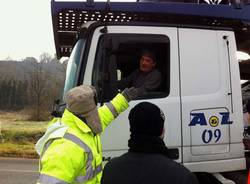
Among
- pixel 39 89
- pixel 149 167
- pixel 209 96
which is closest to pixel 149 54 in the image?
pixel 209 96

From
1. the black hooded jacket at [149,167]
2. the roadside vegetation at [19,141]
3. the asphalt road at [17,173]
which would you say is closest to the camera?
the black hooded jacket at [149,167]

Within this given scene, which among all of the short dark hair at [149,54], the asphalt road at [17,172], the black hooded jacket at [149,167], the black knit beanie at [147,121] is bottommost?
the asphalt road at [17,172]

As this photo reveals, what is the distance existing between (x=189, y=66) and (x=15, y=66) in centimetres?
Answer: 7480

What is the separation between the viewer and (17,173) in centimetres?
1238

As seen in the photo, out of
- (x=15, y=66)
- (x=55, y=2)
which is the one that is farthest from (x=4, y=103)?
(x=55, y=2)

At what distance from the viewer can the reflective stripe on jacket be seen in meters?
2.67

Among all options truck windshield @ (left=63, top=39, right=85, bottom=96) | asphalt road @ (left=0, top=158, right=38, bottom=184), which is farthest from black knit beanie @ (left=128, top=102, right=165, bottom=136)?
asphalt road @ (left=0, top=158, right=38, bottom=184)

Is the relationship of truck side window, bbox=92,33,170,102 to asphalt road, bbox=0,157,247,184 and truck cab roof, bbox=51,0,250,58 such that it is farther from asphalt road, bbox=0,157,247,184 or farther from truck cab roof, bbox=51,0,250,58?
asphalt road, bbox=0,157,247,184

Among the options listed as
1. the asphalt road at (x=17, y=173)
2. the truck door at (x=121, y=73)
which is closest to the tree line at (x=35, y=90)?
the asphalt road at (x=17, y=173)

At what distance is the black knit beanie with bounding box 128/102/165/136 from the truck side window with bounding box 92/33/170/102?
157 centimetres

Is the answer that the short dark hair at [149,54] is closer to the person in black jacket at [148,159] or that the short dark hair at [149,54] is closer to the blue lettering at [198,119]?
the blue lettering at [198,119]

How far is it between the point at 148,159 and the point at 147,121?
18 centimetres

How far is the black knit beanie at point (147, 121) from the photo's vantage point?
7.37ft

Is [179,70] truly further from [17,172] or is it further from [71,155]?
[17,172]
